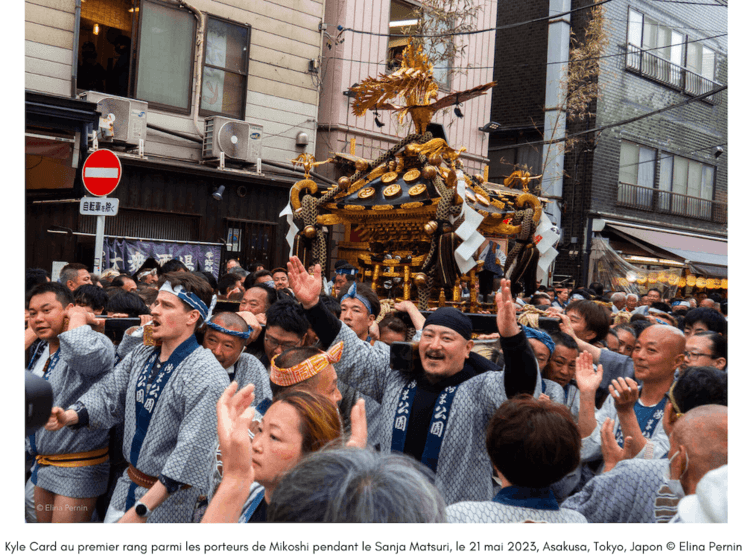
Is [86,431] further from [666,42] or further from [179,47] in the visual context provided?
[666,42]

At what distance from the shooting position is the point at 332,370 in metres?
2.74

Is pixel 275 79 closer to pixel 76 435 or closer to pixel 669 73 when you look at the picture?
pixel 76 435

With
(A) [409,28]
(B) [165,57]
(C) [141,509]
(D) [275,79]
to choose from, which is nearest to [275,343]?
(C) [141,509]

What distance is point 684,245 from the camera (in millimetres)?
16281

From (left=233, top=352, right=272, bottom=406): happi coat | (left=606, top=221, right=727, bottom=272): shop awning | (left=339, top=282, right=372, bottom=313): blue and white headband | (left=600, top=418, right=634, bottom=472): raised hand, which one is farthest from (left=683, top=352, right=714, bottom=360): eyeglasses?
(left=606, top=221, right=727, bottom=272): shop awning

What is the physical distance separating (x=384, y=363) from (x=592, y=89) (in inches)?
524

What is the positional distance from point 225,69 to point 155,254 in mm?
3285

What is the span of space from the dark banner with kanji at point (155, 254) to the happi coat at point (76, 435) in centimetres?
524

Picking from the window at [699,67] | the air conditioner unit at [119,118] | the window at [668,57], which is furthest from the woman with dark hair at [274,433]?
the window at [699,67]

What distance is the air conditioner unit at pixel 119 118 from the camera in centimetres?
848

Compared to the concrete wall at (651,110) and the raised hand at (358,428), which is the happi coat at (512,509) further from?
the concrete wall at (651,110)

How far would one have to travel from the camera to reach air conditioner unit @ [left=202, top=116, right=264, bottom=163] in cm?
957

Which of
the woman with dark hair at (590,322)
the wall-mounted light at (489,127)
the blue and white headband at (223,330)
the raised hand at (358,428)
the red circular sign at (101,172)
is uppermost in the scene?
the wall-mounted light at (489,127)

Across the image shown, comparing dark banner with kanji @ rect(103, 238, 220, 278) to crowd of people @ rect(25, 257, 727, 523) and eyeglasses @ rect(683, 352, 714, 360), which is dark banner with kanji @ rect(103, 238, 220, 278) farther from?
eyeglasses @ rect(683, 352, 714, 360)
